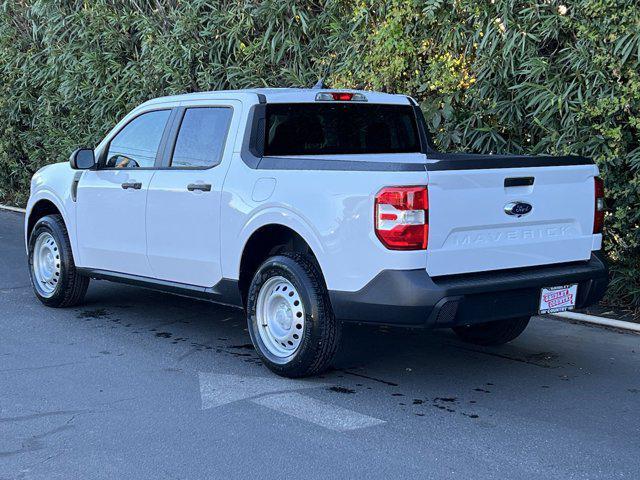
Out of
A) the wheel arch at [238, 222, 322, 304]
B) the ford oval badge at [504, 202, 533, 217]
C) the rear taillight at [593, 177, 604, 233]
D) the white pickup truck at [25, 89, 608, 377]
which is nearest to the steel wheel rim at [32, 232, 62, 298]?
the white pickup truck at [25, 89, 608, 377]

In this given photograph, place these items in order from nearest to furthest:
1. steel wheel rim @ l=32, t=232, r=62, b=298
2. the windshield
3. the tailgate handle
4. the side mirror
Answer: the tailgate handle, the windshield, the side mirror, steel wheel rim @ l=32, t=232, r=62, b=298

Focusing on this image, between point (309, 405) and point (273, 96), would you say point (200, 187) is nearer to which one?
point (273, 96)

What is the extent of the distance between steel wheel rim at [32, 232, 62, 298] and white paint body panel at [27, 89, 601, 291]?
68 cm

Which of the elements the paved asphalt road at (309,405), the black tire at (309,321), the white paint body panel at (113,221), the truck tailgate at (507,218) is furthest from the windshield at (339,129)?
the truck tailgate at (507,218)

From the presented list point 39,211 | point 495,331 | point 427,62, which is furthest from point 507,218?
point 39,211

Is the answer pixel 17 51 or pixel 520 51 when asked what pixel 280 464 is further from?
pixel 17 51

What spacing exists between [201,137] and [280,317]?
4.98 feet

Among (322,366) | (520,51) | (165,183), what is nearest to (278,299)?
(322,366)

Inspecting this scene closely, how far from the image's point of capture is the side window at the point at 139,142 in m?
7.12

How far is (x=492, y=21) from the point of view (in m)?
8.62

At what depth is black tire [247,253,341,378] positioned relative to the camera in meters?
5.62

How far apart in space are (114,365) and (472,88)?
4.52 meters

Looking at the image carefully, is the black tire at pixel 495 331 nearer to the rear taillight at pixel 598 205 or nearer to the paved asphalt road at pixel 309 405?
the paved asphalt road at pixel 309 405

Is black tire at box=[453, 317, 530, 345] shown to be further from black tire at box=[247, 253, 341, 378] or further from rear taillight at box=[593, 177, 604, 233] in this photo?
black tire at box=[247, 253, 341, 378]
